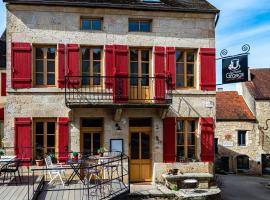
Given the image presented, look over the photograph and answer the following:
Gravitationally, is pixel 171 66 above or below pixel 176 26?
below

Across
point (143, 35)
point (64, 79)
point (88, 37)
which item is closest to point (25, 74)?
point (64, 79)

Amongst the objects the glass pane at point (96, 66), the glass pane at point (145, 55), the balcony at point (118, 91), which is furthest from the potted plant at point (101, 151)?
the glass pane at point (145, 55)

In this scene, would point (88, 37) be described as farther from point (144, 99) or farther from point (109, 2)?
point (144, 99)

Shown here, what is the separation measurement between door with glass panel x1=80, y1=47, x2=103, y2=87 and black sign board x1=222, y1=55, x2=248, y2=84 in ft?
16.0

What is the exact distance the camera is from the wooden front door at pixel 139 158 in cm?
1529

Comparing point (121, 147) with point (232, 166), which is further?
point (232, 166)

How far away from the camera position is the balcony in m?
14.6

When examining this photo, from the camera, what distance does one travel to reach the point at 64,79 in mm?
14703

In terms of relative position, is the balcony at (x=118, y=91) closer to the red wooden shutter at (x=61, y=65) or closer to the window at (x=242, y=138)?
the red wooden shutter at (x=61, y=65)

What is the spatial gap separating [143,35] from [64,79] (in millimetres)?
3476

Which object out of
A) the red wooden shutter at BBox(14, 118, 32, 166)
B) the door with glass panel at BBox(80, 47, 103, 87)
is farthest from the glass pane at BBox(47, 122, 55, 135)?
the door with glass panel at BBox(80, 47, 103, 87)

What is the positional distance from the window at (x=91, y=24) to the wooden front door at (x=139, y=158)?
423 cm

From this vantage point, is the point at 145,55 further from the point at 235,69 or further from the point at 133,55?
the point at 235,69

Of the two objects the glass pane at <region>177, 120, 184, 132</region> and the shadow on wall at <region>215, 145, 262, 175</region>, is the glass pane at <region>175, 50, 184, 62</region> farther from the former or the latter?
the shadow on wall at <region>215, 145, 262, 175</region>
